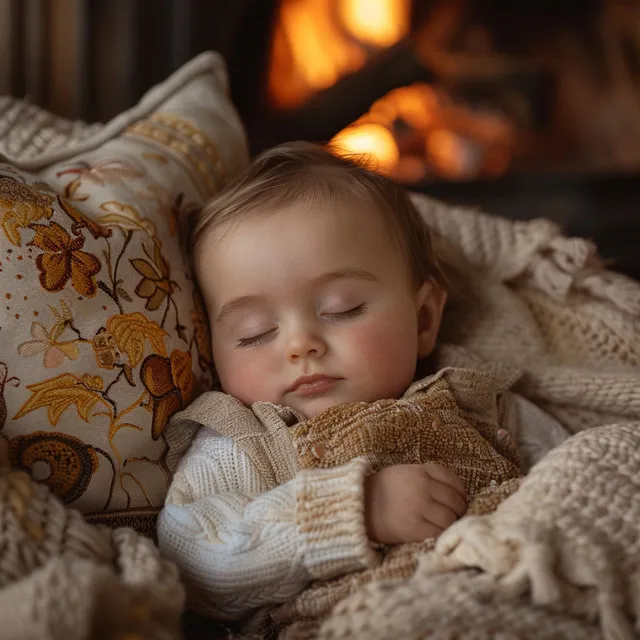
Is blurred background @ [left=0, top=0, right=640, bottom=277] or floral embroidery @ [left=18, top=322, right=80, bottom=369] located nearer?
floral embroidery @ [left=18, top=322, right=80, bottom=369]

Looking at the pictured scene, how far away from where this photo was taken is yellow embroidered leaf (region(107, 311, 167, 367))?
89 centimetres

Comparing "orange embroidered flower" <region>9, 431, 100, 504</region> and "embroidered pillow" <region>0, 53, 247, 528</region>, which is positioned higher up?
"embroidered pillow" <region>0, 53, 247, 528</region>

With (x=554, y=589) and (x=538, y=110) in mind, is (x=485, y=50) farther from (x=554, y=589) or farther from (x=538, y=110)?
(x=554, y=589)

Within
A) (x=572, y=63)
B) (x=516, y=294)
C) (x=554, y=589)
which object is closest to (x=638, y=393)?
(x=516, y=294)

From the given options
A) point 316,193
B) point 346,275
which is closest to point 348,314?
point 346,275

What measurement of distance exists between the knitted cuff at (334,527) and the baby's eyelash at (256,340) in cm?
23

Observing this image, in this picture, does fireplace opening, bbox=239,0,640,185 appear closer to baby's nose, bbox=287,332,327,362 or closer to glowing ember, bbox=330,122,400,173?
glowing ember, bbox=330,122,400,173

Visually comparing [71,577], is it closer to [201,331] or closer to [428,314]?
[201,331]

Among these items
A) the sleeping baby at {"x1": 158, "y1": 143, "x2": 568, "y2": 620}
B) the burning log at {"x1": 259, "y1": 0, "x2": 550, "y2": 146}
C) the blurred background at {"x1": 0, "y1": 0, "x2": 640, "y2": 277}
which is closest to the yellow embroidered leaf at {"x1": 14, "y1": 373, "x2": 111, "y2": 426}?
the sleeping baby at {"x1": 158, "y1": 143, "x2": 568, "y2": 620}

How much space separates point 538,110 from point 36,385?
1863 mm

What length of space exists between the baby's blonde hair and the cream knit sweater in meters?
0.31

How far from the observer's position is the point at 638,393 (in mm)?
1058

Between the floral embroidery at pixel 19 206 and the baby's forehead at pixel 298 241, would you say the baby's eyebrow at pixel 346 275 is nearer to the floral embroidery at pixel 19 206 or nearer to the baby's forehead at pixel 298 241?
the baby's forehead at pixel 298 241

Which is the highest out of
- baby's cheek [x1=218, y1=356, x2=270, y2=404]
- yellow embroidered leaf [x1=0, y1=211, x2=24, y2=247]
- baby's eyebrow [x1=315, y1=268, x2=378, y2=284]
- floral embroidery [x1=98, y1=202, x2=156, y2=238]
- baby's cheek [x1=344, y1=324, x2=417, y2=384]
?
yellow embroidered leaf [x1=0, y1=211, x2=24, y2=247]
